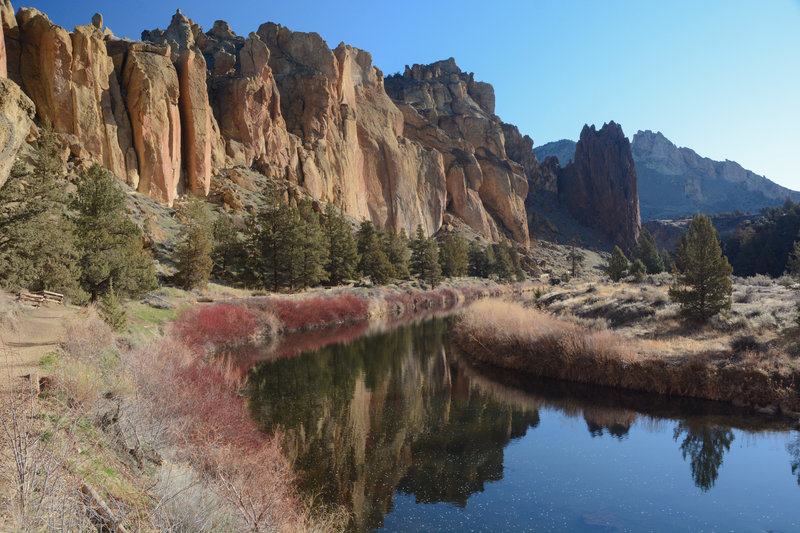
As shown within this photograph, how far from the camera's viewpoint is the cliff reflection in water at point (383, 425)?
1026 cm

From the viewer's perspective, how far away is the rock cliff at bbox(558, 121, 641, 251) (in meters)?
140

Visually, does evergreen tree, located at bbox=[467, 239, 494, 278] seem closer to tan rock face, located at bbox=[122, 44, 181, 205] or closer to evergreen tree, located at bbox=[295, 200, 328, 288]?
evergreen tree, located at bbox=[295, 200, 328, 288]

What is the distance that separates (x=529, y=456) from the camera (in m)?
12.1

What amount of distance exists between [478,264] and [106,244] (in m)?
68.9

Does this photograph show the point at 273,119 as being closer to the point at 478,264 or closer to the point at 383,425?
the point at 478,264

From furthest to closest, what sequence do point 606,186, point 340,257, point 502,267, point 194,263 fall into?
point 606,186 → point 502,267 → point 340,257 → point 194,263

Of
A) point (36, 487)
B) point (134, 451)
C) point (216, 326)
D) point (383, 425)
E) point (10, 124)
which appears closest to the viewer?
point (36, 487)

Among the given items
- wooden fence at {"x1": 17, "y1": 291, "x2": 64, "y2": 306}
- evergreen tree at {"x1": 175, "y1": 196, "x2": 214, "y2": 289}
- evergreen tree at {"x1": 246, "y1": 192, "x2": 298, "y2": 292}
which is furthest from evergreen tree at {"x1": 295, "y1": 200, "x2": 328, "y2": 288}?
wooden fence at {"x1": 17, "y1": 291, "x2": 64, "y2": 306}

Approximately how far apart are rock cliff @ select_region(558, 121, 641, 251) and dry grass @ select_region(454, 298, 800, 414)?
130m

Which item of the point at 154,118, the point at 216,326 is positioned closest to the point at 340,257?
the point at 216,326

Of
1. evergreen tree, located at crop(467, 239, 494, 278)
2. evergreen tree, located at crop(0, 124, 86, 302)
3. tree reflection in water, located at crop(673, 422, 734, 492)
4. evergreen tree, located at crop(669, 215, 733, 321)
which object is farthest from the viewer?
evergreen tree, located at crop(467, 239, 494, 278)

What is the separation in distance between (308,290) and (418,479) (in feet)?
118

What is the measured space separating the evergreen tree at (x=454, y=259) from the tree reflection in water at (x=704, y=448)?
2400 inches

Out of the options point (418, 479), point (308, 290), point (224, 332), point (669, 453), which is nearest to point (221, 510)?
point (418, 479)
